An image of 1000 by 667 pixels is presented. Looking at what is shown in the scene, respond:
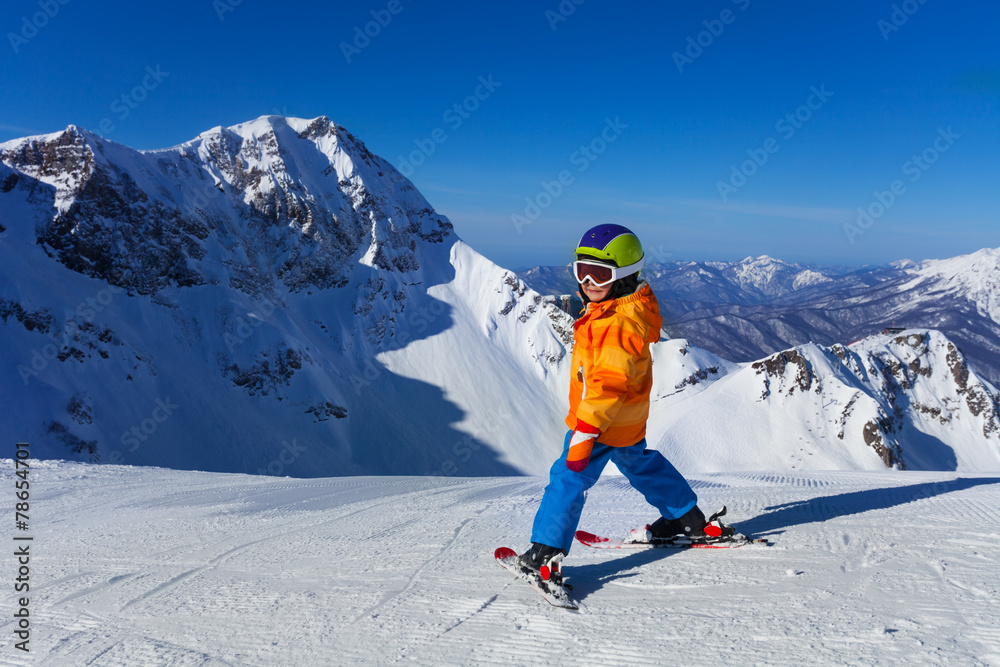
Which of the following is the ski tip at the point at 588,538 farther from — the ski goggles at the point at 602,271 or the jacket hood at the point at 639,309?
the ski goggles at the point at 602,271

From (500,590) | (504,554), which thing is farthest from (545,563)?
(504,554)

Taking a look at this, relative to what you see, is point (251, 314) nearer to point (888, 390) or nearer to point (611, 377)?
point (611, 377)

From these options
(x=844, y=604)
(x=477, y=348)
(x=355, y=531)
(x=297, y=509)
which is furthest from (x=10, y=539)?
(x=477, y=348)

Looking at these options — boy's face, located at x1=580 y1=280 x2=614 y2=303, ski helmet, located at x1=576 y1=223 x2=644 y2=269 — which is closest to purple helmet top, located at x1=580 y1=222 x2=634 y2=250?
ski helmet, located at x1=576 y1=223 x2=644 y2=269

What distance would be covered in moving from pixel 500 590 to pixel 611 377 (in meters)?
1.31

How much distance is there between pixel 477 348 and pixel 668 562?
173ft

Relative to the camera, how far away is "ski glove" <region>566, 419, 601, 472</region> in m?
2.98

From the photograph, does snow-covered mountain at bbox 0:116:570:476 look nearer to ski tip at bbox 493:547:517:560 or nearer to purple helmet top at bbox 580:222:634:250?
ski tip at bbox 493:547:517:560

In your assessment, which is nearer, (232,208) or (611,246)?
(611,246)

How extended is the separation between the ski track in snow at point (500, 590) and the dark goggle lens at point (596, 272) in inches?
69.6

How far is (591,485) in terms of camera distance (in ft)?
9.61

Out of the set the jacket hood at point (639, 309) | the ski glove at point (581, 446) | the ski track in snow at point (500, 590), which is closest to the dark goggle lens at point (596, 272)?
the jacket hood at point (639, 309)

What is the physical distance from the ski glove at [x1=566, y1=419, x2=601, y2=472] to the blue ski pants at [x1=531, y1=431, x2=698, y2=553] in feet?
0.28

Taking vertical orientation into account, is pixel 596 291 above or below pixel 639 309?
above
